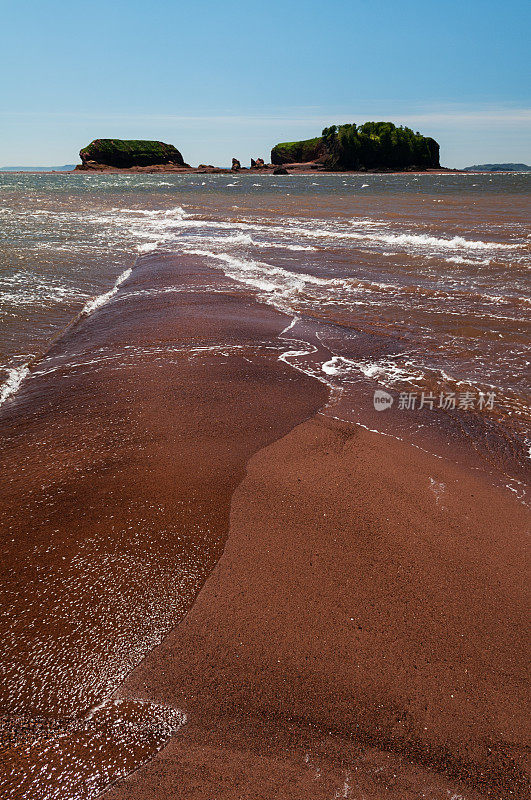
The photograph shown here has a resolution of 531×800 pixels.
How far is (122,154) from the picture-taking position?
466 feet

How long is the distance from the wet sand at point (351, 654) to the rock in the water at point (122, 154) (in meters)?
163

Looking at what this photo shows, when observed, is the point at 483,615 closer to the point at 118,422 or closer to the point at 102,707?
the point at 102,707

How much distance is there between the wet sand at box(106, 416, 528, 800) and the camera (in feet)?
6.50

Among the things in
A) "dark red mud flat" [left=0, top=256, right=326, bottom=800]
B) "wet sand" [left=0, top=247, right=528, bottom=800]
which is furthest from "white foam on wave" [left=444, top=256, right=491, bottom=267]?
"wet sand" [left=0, top=247, right=528, bottom=800]

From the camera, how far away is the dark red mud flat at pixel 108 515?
2.09m

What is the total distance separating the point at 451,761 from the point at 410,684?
0.35m

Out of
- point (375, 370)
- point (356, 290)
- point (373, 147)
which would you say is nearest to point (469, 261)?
point (356, 290)

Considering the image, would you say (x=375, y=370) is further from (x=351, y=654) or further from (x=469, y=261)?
(x=469, y=261)

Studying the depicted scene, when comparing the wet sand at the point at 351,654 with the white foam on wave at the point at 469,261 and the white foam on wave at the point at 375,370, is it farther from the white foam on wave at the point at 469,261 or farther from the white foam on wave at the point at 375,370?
the white foam on wave at the point at 469,261

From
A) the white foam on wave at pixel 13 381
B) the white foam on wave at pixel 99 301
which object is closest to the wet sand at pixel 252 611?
the white foam on wave at pixel 13 381

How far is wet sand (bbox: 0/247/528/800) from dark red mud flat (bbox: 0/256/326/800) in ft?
0.04

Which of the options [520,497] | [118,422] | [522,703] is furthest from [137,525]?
[520,497]

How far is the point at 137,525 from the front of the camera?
10.8 ft

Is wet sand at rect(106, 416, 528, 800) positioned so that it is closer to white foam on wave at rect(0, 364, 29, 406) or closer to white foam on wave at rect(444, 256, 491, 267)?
white foam on wave at rect(0, 364, 29, 406)
